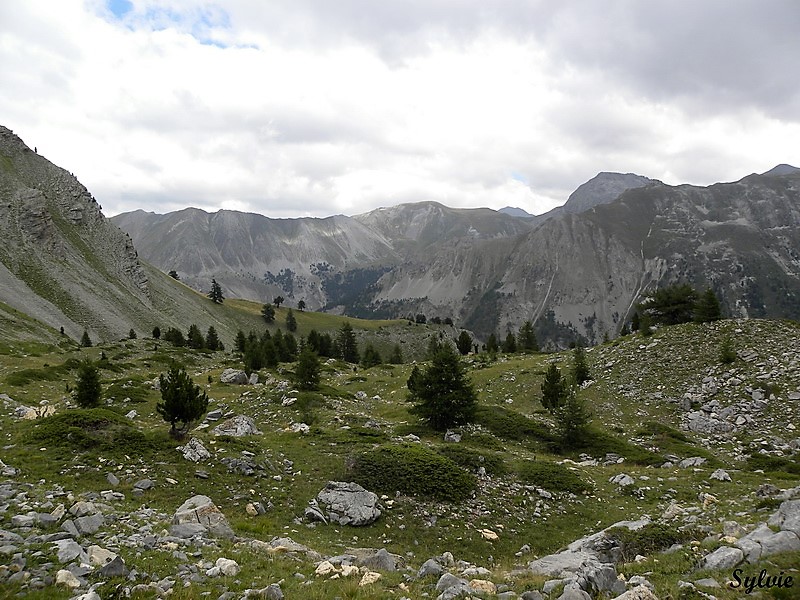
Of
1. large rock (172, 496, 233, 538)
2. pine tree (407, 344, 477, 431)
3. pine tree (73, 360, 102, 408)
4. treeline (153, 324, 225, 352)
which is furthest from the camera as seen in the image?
treeline (153, 324, 225, 352)

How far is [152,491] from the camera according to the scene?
1534 centimetres

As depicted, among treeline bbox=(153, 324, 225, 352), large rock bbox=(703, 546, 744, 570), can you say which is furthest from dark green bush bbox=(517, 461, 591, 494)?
treeline bbox=(153, 324, 225, 352)

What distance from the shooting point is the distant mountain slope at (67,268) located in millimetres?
97562

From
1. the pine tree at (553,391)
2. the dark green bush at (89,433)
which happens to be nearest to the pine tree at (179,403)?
the dark green bush at (89,433)

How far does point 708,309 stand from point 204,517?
187 ft

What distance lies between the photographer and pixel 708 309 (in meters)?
51.9

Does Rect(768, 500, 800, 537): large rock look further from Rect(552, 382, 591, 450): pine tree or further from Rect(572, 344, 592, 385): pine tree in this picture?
Rect(572, 344, 592, 385): pine tree

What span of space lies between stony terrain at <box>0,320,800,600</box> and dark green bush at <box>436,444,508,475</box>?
13cm

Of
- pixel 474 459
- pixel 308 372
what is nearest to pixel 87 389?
pixel 308 372

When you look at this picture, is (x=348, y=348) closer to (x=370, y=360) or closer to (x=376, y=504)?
(x=370, y=360)

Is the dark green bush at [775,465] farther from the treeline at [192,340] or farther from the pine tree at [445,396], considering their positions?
the treeline at [192,340]

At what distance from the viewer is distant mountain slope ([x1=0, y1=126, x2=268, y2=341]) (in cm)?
9756

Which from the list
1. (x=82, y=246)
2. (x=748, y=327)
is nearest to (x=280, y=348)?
(x=748, y=327)

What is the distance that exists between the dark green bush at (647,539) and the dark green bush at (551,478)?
6591mm
